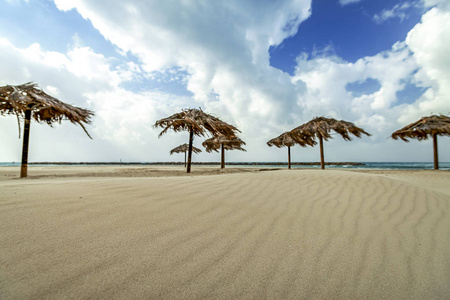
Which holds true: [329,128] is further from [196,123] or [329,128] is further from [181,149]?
[181,149]

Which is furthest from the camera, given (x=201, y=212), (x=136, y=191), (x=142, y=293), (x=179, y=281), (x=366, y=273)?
(x=136, y=191)

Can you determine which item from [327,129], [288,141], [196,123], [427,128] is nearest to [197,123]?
[196,123]

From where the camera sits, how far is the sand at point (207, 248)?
4.05 feet

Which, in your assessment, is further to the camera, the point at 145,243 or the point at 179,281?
the point at 145,243

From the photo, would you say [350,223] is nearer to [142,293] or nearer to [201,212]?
[201,212]

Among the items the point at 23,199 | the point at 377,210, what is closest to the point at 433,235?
the point at 377,210

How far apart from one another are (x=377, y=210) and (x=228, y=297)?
112 inches

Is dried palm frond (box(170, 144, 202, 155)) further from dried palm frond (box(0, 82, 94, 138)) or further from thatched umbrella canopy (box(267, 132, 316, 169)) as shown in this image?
dried palm frond (box(0, 82, 94, 138))

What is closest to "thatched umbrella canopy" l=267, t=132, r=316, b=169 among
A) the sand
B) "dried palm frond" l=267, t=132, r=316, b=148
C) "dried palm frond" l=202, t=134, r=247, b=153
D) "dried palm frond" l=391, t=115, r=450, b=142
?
"dried palm frond" l=267, t=132, r=316, b=148

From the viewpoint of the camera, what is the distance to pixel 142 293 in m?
1.16

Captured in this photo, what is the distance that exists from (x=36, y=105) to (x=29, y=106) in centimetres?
24

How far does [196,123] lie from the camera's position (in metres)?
8.72

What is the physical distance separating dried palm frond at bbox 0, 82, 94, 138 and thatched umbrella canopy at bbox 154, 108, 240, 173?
3254mm

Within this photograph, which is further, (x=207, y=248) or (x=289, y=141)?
(x=289, y=141)
